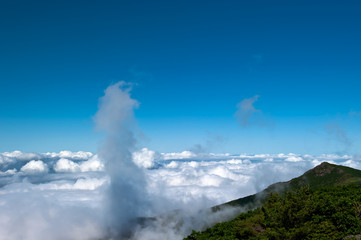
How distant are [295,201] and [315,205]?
13.9 ft

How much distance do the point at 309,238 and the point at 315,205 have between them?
1176 centimetres

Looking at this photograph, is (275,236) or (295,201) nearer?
(275,236)

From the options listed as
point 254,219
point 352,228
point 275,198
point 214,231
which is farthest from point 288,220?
point 275,198

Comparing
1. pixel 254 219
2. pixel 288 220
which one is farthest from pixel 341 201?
pixel 254 219

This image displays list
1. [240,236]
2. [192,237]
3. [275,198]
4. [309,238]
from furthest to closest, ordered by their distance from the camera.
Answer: [275,198] → [192,237] → [240,236] → [309,238]

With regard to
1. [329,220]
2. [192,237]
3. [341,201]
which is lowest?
[192,237]

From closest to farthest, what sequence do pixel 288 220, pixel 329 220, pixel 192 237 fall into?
pixel 329 220, pixel 288 220, pixel 192 237

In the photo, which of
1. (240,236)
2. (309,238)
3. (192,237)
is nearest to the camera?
(309,238)

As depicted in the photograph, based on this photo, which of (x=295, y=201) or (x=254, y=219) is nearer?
(x=295, y=201)

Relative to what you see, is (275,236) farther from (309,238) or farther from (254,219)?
(254,219)

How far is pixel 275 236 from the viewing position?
48375mm

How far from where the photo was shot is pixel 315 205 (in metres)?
54.9

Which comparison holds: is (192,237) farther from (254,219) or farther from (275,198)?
(275,198)

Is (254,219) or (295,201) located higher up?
(295,201)
